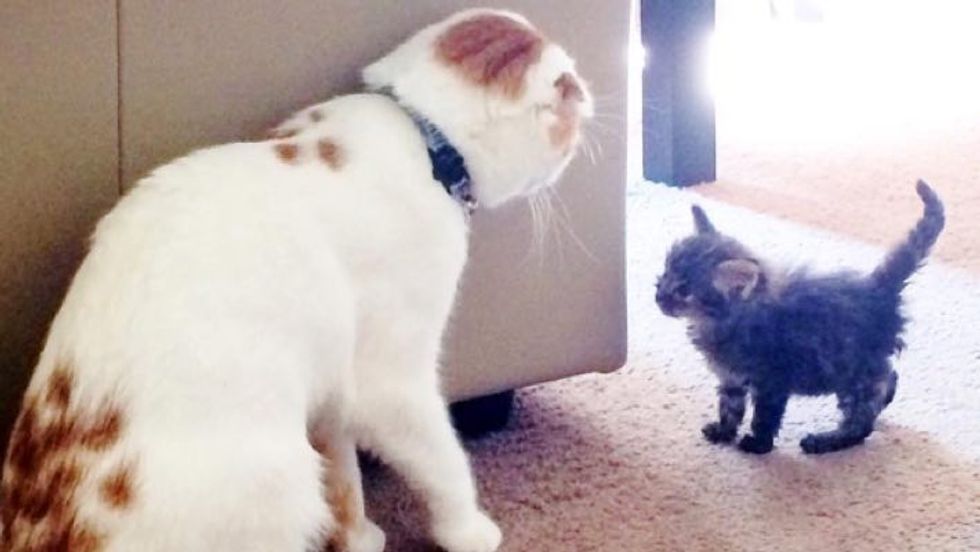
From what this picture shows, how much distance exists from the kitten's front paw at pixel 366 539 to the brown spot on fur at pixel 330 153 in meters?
0.35

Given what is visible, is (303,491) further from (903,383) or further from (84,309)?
(903,383)

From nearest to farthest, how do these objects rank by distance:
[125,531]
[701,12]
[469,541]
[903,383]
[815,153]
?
[125,531] < [469,541] < [903,383] < [701,12] < [815,153]

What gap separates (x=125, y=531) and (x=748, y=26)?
2.39m

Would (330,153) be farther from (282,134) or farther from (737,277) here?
(737,277)

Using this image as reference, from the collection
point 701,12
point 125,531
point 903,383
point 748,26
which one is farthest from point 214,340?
point 748,26

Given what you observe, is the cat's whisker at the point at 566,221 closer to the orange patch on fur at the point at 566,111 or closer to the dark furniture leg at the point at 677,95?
the orange patch on fur at the point at 566,111

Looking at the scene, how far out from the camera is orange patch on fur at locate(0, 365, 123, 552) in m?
1.08

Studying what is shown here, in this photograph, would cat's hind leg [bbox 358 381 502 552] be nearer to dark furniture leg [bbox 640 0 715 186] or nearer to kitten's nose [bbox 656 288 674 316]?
→ kitten's nose [bbox 656 288 674 316]

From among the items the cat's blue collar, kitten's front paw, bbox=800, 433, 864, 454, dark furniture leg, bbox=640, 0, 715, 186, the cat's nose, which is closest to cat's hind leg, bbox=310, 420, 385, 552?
the cat's blue collar

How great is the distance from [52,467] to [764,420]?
75 centimetres

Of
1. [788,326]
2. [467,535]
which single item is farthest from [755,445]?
[467,535]

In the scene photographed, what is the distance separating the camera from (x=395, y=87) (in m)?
1.26

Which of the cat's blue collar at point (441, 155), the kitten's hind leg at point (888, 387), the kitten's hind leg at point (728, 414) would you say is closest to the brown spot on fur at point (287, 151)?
the cat's blue collar at point (441, 155)

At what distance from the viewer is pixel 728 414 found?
62.1 inches
